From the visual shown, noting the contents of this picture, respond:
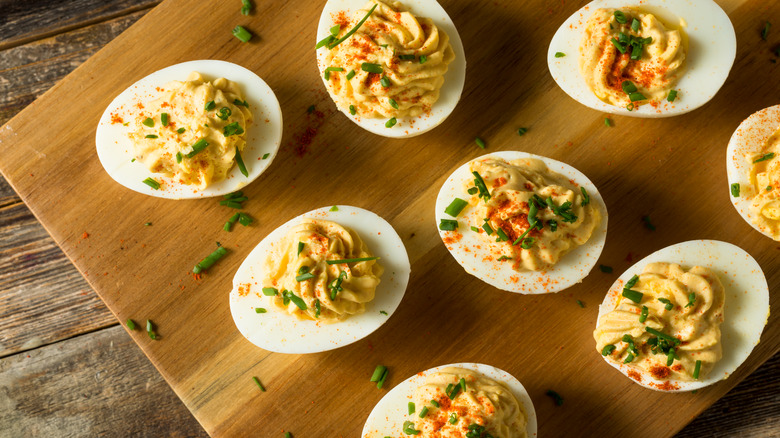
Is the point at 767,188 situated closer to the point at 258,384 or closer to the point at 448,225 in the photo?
the point at 448,225

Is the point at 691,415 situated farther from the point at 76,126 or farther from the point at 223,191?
the point at 76,126

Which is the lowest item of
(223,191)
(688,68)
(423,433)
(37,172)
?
(423,433)

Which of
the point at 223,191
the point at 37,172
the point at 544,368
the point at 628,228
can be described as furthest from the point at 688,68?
the point at 37,172

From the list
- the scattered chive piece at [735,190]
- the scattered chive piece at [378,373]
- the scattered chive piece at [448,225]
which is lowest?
the scattered chive piece at [378,373]

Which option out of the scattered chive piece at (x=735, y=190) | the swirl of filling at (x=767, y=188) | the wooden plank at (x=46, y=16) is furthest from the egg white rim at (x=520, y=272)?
the wooden plank at (x=46, y=16)

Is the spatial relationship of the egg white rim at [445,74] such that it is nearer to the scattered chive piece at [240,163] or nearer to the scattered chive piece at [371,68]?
the scattered chive piece at [371,68]

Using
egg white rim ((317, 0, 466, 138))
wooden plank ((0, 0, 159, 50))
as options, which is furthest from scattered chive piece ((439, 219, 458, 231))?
wooden plank ((0, 0, 159, 50))

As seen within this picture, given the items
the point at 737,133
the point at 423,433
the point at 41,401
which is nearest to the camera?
the point at 423,433
